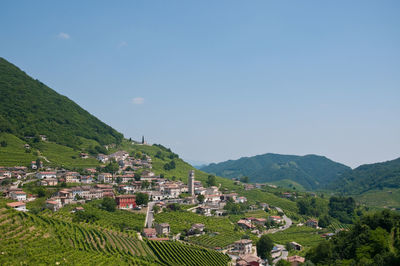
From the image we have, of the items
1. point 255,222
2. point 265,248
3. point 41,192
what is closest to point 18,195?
point 41,192

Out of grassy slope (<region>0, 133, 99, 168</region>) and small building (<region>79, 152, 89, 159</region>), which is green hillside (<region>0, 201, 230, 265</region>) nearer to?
grassy slope (<region>0, 133, 99, 168</region>)

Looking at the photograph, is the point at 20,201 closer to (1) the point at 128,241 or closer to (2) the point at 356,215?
(1) the point at 128,241

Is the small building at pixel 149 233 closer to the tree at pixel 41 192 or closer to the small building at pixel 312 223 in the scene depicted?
the tree at pixel 41 192

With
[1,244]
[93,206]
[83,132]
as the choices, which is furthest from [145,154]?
[1,244]

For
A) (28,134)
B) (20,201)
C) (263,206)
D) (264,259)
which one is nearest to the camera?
(264,259)

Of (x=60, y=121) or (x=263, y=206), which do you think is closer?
(x=263, y=206)

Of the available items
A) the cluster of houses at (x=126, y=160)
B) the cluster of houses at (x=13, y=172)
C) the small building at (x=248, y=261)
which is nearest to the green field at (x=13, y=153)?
the cluster of houses at (x=13, y=172)

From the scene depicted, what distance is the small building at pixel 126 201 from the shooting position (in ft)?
242

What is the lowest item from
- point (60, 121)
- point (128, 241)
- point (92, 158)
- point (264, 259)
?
point (264, 259)

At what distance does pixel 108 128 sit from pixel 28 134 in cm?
5472

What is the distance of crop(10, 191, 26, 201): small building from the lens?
A: 63938 millimetres

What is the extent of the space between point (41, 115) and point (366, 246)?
4870 inches

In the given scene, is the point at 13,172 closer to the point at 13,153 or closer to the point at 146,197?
the point at 13,153

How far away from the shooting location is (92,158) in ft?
357
